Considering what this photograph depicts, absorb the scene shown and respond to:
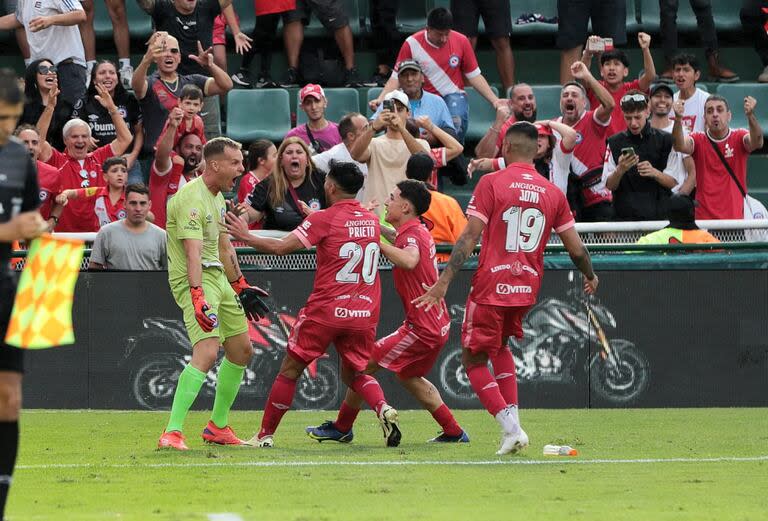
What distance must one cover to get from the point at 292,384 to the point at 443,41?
662 cm

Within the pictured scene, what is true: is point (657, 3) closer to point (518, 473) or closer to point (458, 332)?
point (458, 332)

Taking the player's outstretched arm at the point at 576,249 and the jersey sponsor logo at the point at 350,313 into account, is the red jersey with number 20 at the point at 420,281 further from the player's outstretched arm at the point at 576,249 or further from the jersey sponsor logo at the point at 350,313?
the player's outstretched arm at the point at 576,249

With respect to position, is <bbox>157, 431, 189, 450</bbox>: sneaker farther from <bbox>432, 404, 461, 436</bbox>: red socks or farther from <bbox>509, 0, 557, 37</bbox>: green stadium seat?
<bbox>509, 0, 557, 37</bbox>: green stadium seat

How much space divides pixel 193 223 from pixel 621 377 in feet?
17.2

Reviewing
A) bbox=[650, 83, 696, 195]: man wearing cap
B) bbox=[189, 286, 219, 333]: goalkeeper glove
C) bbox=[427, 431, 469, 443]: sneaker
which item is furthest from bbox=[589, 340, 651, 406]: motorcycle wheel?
bbox=[189, 286, 219, 333]: goalkeeper glove

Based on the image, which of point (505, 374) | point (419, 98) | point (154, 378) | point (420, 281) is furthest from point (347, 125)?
point (505, 374)

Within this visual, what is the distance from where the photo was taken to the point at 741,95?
17234 millimetres

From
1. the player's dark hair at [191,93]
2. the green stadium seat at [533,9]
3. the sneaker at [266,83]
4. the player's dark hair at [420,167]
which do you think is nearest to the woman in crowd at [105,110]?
the player's dark hair at [191,93]

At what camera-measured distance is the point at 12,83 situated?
5.84m

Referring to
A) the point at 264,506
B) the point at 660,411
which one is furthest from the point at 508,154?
the point at 660,411

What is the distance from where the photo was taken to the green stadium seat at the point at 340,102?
1670 centimetres

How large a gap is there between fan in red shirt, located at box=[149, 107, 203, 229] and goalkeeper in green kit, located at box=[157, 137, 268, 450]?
13.0ft

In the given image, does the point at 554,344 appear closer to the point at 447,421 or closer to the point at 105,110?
the point at 447,421

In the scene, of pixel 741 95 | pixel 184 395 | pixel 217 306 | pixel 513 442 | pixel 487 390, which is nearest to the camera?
pixel 513 442
